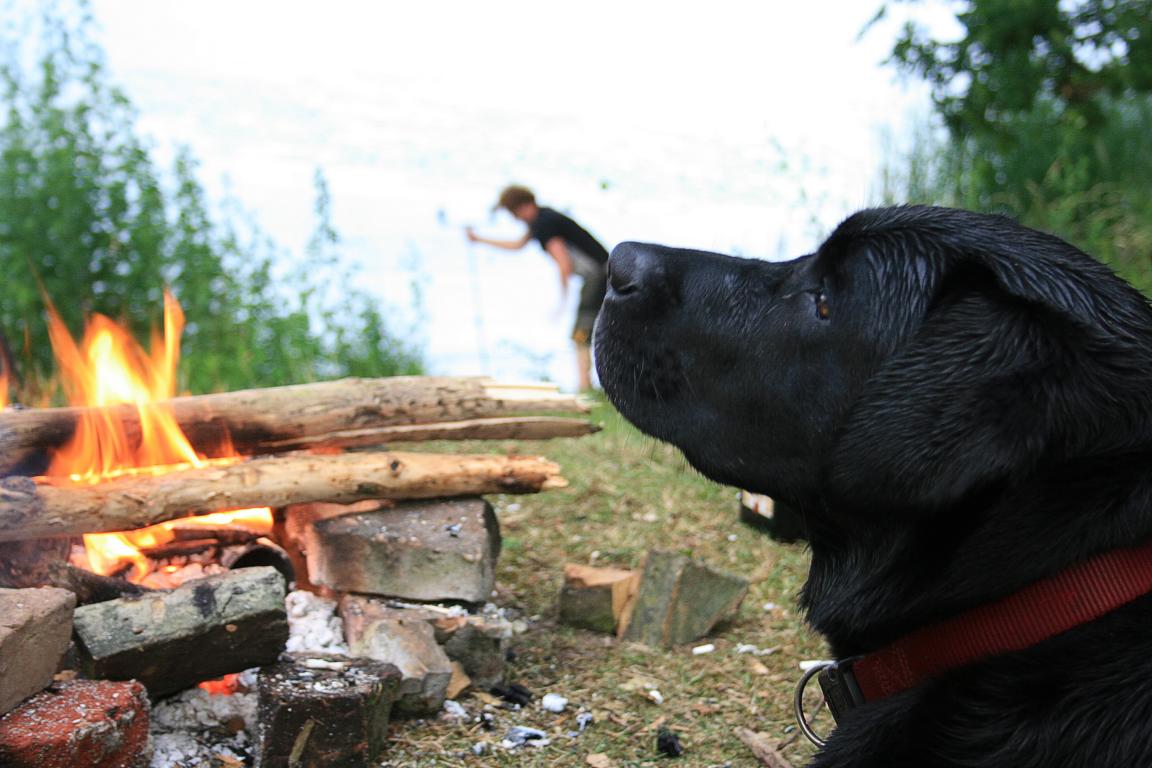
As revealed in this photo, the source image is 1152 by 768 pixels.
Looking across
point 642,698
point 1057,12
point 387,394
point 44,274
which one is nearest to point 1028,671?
point 642,698

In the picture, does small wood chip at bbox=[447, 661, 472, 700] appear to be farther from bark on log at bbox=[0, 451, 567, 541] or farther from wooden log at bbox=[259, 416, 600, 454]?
wooden log at bbox=[259, 416, 600, 454]

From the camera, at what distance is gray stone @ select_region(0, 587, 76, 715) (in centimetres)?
243

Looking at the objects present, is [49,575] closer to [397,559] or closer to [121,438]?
[121,438]

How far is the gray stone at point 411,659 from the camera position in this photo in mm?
3135

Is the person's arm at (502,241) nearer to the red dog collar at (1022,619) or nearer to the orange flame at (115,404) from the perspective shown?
the orange flame at (115,404)

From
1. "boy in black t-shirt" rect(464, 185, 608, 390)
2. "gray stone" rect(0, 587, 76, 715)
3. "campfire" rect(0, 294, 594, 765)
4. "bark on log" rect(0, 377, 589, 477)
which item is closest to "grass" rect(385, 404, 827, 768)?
"campfire" rect(0, 294, 594, 765)

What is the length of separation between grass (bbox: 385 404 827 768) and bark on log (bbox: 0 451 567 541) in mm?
637

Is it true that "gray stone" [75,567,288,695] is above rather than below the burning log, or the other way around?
below

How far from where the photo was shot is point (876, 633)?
1.98m

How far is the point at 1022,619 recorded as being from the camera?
1.75 m

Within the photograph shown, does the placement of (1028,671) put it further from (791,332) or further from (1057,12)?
(1057,12)

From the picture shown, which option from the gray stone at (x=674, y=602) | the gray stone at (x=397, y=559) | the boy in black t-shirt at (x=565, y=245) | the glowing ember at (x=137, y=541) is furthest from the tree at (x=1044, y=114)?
the glowing ember at (x=137, y=541)

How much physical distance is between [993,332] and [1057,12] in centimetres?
654

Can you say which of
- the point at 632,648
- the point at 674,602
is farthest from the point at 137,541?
the point at 674,602
